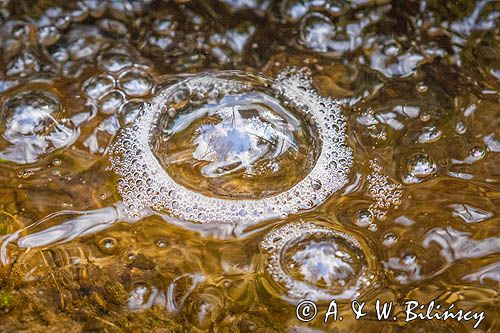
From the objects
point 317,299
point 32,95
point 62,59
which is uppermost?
point 62,59

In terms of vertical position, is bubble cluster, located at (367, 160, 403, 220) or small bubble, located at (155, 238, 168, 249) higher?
bubble cluster, located at (367, 160, 403, 220)

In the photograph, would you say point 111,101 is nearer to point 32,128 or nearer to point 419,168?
point 32,128

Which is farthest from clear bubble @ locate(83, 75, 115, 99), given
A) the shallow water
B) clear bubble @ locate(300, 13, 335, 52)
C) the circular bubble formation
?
clear bubble @ locate(300, 13, 335, 52)

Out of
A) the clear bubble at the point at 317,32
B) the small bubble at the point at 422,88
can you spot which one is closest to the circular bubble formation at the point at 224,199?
the clear bubble at the point at 317,32

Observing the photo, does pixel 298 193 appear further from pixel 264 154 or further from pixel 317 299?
pixel 317 299

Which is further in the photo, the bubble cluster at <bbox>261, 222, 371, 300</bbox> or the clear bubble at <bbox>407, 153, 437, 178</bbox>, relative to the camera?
the clear bubble at <bbox>407, 153, 437, 178</bbox>

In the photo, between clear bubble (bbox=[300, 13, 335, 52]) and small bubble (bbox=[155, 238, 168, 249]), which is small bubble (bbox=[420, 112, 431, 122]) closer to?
clear bubble (bbox=[300, 13, 335, 52])

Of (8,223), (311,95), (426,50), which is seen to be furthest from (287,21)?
(8,223)

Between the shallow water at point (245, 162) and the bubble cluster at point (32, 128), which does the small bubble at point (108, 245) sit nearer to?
the shallow water at point (245, 162)
